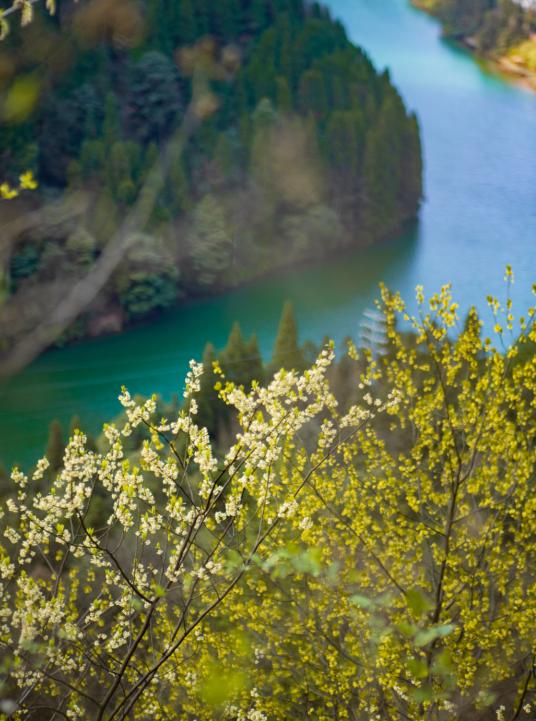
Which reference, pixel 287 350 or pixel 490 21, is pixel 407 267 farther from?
pixel 287 350

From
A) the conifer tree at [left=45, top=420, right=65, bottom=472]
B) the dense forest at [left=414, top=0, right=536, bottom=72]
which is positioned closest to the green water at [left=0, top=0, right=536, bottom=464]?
the dense forest at [left=414, top=0, right=536, bottom=72]

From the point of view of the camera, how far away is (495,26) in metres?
21.0

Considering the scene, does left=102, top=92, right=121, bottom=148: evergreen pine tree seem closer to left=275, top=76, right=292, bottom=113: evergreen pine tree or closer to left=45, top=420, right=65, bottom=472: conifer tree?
left=275, top=76, right=292, bottom=113: evergreen pine tree

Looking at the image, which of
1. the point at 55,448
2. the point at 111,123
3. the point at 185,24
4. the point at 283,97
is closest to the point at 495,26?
the point at 283,97

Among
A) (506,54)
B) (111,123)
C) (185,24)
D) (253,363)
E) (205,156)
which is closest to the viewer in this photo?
(253,363)

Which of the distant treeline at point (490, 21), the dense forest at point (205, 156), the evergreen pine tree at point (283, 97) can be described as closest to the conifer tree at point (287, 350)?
the dense forest at point (205, 156)

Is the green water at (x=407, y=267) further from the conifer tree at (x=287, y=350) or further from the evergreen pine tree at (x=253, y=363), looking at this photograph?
the evergreen pine tree at (x=253, y=363)

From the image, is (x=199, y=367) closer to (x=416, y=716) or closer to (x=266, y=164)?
(x=416, y=716)

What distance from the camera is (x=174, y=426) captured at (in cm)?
285

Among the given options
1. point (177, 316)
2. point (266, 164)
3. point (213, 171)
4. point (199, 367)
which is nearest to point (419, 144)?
point (266, 164)

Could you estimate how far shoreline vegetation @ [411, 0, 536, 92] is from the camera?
2009 cm

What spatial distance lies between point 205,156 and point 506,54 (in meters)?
9.66

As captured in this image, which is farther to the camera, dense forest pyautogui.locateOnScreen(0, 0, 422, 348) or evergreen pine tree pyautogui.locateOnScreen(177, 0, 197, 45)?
evergreen pine tree pyautogui.locateOnScreen(177, 0, 197, 45)

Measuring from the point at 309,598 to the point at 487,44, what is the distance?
19.2 meters
